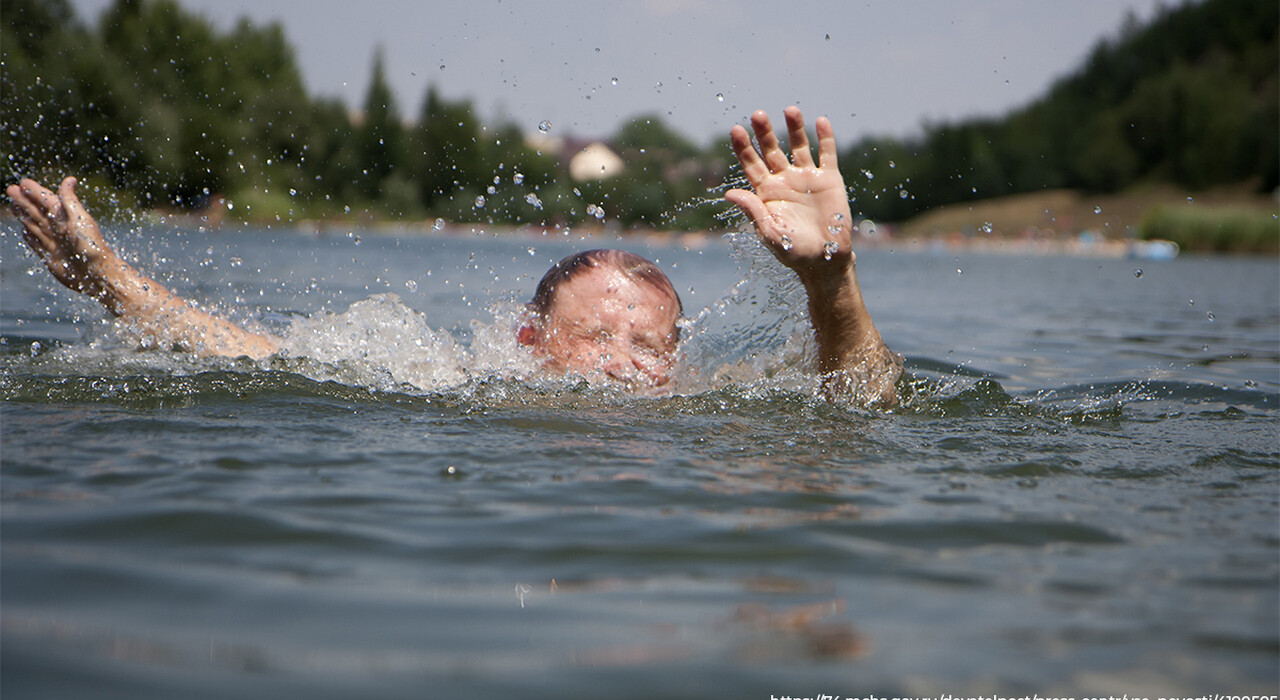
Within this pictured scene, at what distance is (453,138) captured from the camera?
5025cm

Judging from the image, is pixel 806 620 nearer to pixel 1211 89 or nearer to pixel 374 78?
pixel 374 78

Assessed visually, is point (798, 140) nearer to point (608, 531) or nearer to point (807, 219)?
point (807, 219)

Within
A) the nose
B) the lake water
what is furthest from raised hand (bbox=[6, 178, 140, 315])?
the nose

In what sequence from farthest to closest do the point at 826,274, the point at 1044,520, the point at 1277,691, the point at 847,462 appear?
the point at 826,274
the point at 847,462
the point at 1044,520
the point at 1277,691

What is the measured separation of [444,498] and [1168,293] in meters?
13.7

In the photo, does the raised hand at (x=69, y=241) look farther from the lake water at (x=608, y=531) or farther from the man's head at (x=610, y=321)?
the man's head at (x=610, y=321)

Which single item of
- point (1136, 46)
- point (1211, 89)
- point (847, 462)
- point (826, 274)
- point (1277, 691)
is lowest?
point (1277, 691)

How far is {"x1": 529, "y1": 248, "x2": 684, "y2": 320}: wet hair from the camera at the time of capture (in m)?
4.00

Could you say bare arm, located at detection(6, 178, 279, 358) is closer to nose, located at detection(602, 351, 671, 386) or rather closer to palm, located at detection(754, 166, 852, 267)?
nose, located at detection(602, 351, 671, 386)

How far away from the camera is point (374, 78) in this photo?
60.1 m

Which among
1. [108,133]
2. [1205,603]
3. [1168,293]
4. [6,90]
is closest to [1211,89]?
[1168,293]

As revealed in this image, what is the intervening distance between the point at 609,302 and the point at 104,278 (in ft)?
7.09

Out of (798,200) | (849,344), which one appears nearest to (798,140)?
(798,200)

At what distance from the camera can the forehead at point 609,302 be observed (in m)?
3.88
